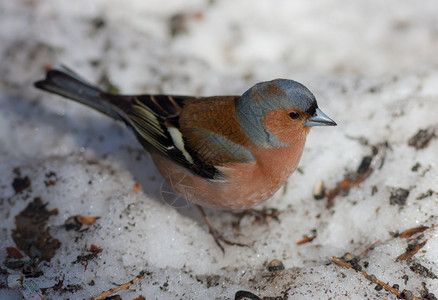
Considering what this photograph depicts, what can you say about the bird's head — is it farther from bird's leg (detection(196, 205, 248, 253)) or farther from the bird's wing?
bird's leg (detection(196, 205, 248, 253))

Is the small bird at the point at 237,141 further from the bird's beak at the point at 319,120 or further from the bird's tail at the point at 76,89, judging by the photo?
the bird's tail at the point at 76,89

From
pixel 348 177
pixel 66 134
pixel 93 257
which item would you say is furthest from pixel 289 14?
pixel 93 257

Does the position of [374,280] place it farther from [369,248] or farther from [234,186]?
[234,186]

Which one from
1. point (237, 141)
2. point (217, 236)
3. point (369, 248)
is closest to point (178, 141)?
point (237, 141)

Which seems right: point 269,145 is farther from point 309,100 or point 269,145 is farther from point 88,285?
point 88,285

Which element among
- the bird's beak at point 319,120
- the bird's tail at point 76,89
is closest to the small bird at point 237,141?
the bird's beak at point 319,120

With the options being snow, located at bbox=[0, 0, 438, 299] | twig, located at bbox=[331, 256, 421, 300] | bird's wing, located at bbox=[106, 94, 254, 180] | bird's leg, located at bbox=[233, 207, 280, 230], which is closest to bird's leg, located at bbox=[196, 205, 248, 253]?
snow, located at bbox=[0, 0, 438, 299]
